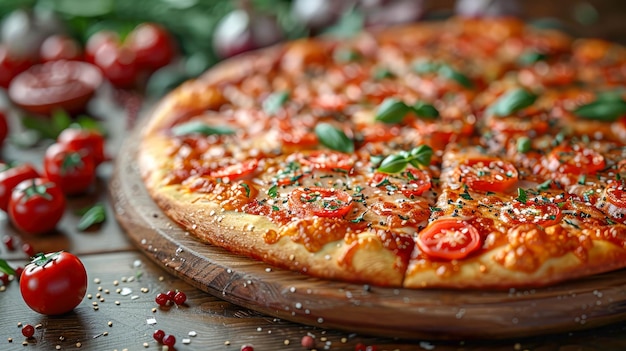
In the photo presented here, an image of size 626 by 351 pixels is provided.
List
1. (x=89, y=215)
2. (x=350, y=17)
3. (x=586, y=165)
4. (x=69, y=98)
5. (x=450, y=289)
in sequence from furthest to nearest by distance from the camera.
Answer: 1. (x=350, y=17)
2. (x=69, y=98)
3. (x=89, y=215)
4. (x=586, y=165)
5. (x=450, y=289)

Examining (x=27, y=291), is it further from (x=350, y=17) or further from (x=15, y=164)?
(x=350, y=17)

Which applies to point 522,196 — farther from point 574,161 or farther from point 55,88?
point 55,88

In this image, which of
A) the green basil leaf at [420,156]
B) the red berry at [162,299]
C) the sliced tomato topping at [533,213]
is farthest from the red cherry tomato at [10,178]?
the sliced tomato topping at [533,213]

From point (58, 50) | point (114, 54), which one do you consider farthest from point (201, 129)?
point (58, 50)

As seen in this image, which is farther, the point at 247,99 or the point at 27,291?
the point at 247,99

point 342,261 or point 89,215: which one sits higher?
point 342,261

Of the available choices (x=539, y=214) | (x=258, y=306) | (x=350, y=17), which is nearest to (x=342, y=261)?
(x=258, y=306)
